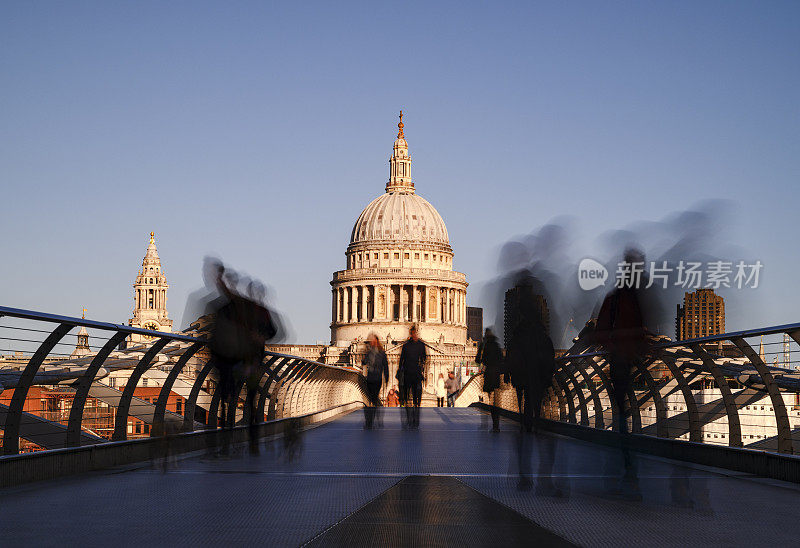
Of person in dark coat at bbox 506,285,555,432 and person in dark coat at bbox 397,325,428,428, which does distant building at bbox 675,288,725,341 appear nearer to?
person in dark coat at bbox 506,285,555,432

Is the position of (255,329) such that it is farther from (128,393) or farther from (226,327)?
(128,393)

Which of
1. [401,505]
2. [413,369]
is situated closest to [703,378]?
[401,505]

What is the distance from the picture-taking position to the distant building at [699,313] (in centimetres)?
1169

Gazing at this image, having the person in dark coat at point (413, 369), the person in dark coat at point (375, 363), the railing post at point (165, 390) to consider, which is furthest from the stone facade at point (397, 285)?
the railing post at point (165, 390)

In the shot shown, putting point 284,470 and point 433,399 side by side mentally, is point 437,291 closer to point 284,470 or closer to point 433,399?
point 433,399

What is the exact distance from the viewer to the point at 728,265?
11.0 metres

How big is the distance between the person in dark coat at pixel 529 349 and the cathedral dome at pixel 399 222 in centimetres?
15950

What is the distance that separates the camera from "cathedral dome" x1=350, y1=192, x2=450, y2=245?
172875mm

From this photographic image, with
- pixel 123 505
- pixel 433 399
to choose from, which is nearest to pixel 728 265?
pixel 123 505

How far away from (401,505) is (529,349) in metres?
3.27

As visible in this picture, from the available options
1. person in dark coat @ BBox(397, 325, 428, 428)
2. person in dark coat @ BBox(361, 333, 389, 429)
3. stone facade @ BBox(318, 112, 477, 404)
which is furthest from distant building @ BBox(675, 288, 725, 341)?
stone facade @ BBox(318, 112, 477, 404)

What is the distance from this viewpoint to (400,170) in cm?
18812

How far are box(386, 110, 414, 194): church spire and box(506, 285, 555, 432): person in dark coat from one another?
173 meters

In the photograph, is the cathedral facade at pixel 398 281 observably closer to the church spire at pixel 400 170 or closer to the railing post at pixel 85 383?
the church spire at pixel 400 170
